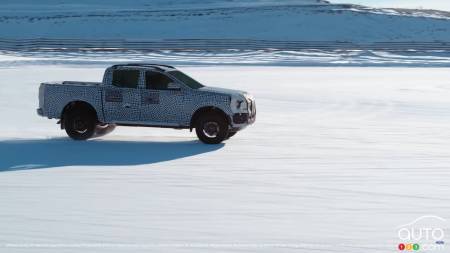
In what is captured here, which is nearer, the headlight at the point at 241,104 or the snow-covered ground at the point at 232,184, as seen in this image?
the snow-covered ground at the point at 232,184

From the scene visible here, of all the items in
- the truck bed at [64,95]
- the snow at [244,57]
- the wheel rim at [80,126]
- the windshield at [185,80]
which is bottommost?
the wheel rim at [80,126]

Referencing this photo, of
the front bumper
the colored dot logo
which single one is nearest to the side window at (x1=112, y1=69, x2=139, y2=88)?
the front bumper

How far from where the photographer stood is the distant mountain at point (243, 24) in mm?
56469

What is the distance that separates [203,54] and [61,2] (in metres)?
43.4

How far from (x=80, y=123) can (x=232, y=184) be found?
16.0ft

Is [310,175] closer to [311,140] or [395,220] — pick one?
[395,220]

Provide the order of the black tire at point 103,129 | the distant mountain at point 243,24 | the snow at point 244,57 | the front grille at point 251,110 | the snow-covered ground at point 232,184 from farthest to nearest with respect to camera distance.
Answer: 1. the distant mountain at point 243,24
2. the snow at point 244,57
3. the black tire at point 103,129
4. the front grille at point 251,110
5. the snow-covered ground at point 232,184

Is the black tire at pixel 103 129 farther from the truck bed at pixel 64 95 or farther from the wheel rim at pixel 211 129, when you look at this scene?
the wheel rim at pixel 211 129

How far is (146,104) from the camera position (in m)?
13.8

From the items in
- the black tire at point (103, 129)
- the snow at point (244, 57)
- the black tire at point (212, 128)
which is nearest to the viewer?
the black tire at point (212, 128)

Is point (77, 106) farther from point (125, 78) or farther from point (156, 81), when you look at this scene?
point (156, 81)

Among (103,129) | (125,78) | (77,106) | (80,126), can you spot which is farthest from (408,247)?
(103,129)

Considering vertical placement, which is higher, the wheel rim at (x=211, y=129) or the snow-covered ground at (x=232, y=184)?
the wheel rim at (x=211, y=129)

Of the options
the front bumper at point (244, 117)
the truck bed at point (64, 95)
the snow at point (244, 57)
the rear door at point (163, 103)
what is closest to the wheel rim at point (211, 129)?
the front bumper at point (244, 117)
